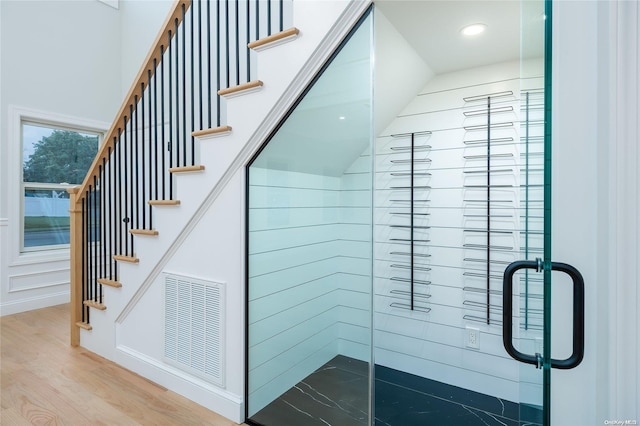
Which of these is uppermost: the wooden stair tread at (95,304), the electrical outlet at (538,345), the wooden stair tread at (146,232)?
the wooden stair tread at (146,232)

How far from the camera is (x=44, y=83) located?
161 inches

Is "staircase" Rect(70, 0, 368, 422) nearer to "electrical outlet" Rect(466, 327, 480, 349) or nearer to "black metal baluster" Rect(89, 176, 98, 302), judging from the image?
"black metal baluster" Rect(89, 176, 98, 302)

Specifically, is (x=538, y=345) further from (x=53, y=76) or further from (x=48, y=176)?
(x=53, y=76)

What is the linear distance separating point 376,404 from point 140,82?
2641mm

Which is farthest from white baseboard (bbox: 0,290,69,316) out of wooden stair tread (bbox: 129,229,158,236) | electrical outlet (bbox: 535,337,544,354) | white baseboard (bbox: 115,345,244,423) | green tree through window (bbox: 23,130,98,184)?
electrical outlet (bbox: 535,337,544,354)

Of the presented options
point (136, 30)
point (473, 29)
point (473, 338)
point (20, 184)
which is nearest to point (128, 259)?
point (473, 338)

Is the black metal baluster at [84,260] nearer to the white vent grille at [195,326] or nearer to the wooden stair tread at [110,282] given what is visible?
the wooden stair tread at [110,282]

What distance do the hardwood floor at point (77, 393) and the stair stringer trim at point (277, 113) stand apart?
0.71 metres

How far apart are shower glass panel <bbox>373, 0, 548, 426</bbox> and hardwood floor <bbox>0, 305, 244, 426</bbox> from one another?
4.05 feet

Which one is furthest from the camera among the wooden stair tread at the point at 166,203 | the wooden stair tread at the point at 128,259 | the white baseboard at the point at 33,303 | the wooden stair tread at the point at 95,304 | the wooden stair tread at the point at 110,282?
the white baseboard at the point at 33,303

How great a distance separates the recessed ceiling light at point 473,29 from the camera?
5.56 ft

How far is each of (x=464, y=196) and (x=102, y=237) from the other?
111 inches

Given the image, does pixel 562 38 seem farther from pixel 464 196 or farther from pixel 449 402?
pixel 449 402

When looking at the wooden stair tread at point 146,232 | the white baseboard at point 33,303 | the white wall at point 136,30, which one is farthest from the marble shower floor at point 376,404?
the white wall at point 136,30
